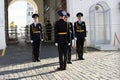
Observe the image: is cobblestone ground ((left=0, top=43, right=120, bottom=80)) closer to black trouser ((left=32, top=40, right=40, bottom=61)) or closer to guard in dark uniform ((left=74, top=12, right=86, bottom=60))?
black trouser ((left=32, top=40, right=40, bottom=61))

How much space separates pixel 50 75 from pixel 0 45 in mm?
9375

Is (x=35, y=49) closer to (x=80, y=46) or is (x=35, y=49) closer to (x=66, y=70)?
(x=80, y=46)

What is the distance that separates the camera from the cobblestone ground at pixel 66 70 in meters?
9.93

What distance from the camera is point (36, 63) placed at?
43.3 feet

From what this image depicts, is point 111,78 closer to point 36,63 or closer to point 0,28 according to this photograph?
point 36,63

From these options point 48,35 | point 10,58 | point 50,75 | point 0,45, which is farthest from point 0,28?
point 50,75

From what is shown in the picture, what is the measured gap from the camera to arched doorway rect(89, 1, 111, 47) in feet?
64.3

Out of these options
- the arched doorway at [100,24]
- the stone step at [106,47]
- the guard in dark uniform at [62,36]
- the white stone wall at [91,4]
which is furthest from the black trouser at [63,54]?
the white stone wall at [91,4]

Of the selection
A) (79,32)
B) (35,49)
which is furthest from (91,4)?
(35,49)

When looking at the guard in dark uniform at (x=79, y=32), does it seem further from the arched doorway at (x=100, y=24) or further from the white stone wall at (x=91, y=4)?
the white stone wall at (x=91, y=4)

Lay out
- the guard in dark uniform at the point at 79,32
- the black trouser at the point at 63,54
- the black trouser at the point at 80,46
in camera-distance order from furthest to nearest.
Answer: the guard in dark uniform at the point at 79,32, the black trouser at the point at 80,46, the black trouser at the point at 63,54

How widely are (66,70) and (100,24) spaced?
9.34 metres

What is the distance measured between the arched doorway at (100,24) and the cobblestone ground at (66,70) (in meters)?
5.93

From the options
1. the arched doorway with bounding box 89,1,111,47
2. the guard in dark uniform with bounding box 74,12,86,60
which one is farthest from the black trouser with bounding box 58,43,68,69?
the arched doorway with bounding box 89,1,111,47
